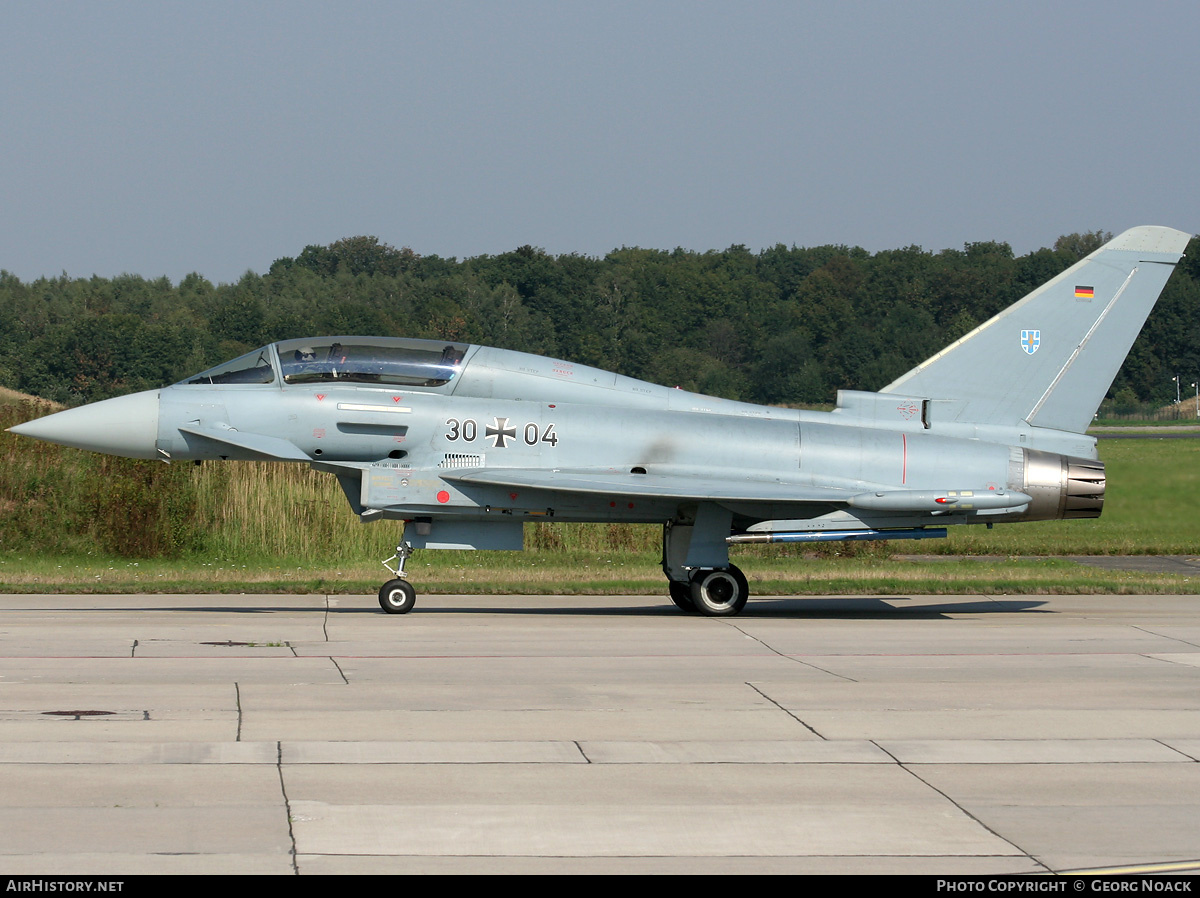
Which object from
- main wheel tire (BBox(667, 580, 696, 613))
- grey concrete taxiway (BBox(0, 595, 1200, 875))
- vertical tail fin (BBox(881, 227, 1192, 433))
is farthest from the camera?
vertical tail fin (BBox(881, 227, 1192, 433))

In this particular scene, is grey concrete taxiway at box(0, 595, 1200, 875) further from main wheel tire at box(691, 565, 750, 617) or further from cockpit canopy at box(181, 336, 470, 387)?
cockpit canopy at box(181, 336, 470, 387)

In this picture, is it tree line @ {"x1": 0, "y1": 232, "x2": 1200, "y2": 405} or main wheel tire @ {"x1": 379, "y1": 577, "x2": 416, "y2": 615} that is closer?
main wheel tire @ {"x1": 379, "y1": 577, "x2": 416, "y2": 615}

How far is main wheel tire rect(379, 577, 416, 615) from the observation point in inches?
580

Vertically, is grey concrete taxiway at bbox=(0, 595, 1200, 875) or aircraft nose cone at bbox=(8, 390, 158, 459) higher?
aircraft nose cone at bbox=(8, 390, 158, 459)

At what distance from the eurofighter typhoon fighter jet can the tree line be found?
161ft

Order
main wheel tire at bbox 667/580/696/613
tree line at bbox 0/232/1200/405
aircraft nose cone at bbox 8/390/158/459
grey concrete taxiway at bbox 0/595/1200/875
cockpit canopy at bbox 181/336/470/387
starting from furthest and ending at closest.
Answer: tree line at bbox 0/232/1200/405 < main wheel tire at bbox 667/580/696/613 < cockpit canopy at bbox 181/336/470/387 < aircraft nose cone at bbox 8/390/158/459 < grey concrete taxiway at bbox 0/595/1200/875

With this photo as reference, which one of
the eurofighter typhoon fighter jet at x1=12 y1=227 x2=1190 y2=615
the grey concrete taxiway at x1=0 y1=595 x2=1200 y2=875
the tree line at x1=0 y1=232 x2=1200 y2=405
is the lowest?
the grey concrete taxiway at x1=0 y1=595 x2=1200 y2=875

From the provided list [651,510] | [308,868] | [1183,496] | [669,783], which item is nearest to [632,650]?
[651,510]

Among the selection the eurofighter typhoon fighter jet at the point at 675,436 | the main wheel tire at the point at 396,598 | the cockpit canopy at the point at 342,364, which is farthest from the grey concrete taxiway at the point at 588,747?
the cockpit canopy at the point at 342,364

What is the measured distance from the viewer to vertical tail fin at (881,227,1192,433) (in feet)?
52.7

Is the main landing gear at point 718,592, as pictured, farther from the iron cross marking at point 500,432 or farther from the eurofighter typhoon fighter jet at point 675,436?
the iron cross marking at point 500,432

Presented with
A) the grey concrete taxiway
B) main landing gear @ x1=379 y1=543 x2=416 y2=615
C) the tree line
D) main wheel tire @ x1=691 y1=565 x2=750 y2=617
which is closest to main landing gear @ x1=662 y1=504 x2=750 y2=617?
main wheel tire @ x1=691 y1=565 x2=750 y2=617

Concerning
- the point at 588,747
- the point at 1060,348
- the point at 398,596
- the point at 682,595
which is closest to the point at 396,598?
the point at 398,596

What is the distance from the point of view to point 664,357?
292ft
